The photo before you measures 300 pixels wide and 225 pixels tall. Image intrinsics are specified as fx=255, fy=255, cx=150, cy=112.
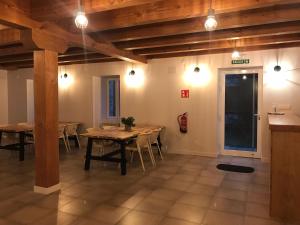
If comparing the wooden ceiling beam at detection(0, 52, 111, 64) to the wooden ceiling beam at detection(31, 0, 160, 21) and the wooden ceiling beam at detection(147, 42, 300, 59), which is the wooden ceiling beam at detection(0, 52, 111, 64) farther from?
the wooden ceiling beam at detection(31, 0, 160, 21)

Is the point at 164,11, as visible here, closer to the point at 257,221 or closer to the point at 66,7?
the point at 66,7

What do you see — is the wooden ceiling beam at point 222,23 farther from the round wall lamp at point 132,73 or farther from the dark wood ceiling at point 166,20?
the round wall lamp at point 132,73

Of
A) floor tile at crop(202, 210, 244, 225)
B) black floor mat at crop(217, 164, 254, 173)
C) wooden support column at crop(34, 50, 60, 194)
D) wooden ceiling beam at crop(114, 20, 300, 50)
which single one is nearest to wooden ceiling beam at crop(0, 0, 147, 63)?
wooden support column at crop(34, 50, 60, 194)

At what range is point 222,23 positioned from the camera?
3.59m

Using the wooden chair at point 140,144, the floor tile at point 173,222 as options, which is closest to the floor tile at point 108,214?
the floor tile at point 173,222

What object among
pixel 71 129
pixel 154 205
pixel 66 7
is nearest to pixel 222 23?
pixel 66 7

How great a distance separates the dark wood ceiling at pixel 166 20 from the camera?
9.48 feet

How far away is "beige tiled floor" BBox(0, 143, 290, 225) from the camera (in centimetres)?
288

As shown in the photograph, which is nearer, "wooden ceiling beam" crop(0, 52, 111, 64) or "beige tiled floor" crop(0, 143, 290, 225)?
"beige tiled floor" crop(0, 143, 290, 225)

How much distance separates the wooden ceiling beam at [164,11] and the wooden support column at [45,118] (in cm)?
65

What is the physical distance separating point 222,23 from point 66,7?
2087mm

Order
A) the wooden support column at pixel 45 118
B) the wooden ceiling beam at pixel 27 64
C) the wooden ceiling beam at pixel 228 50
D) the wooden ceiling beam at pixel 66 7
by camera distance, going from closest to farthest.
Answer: the wooden ceiling beam at pixel 66 7, the wooden support column at pixel 45 118, the wooden ceiling beam at pixel 228 50, the wooden ceiling beam at pixel 27 64

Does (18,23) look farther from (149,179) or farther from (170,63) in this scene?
(170,63)

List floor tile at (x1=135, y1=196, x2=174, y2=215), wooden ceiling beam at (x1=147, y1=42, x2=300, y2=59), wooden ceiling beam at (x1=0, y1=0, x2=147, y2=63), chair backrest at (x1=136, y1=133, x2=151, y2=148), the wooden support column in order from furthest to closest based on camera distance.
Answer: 1. wooden ceiling beam at (x1=147, y1=42, x2=300, y2=59)
2. chair backrest at (x1=136, y1=133, x2=151, y2=148)
3. the wooden support column
4. floor tile at (x1=135, y1=196, x2=174, y2=215)
5. wooden ceiling beam at (x1=0, y1=0, x2=147, y2=63)
